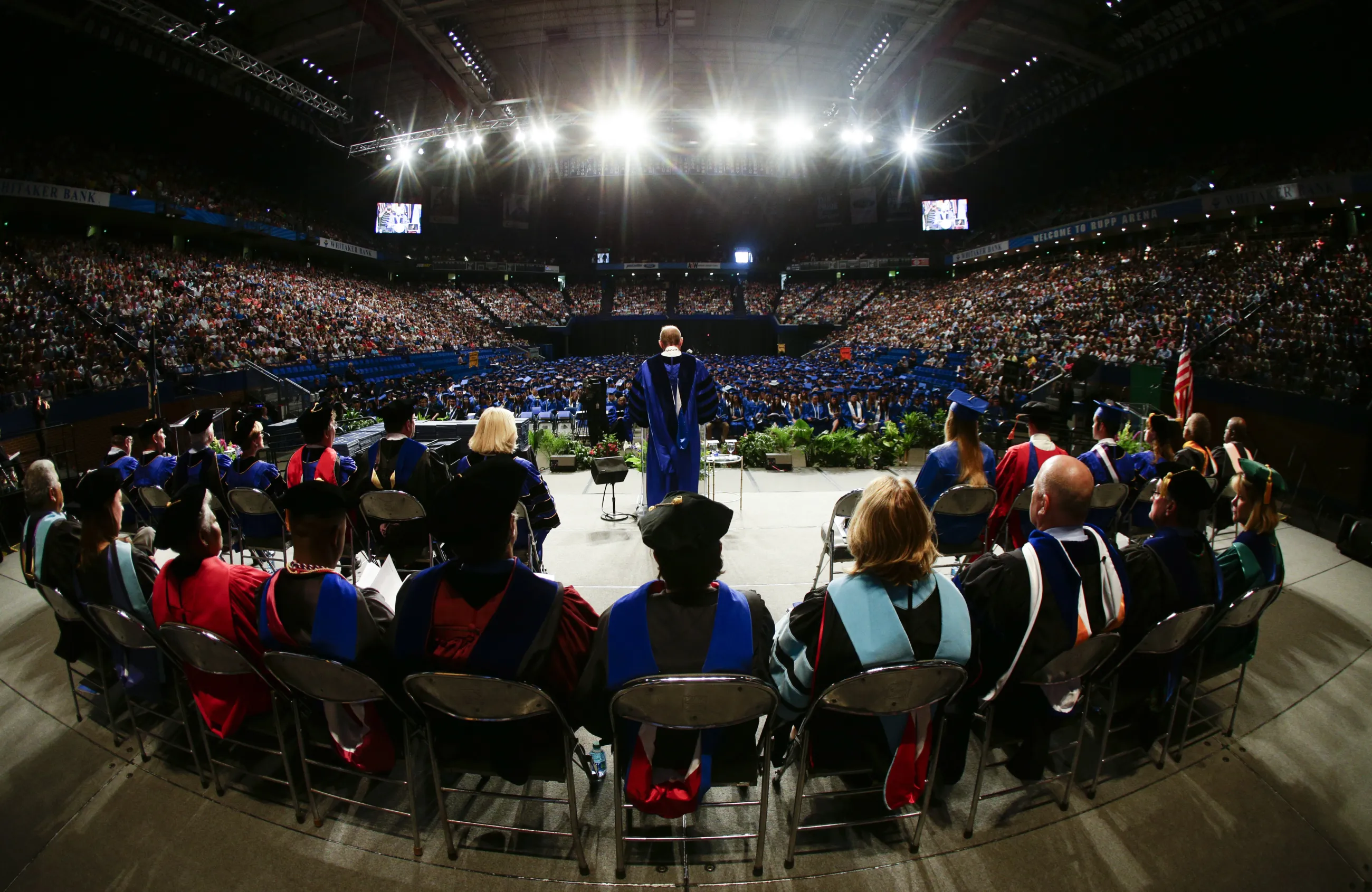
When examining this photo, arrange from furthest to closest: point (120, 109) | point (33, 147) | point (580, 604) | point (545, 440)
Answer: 1. point (120, 109)
2. point (33, 147)
3. point (545, 440)
4. point (580, 604)

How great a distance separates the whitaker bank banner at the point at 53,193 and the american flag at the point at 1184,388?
27272 millimetres

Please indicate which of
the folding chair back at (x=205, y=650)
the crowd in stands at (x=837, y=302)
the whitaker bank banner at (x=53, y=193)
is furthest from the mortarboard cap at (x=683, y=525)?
the crowd in stands at (x=837, y=302)

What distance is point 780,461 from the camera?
966 centimetres

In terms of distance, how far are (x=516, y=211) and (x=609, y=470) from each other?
141 feet

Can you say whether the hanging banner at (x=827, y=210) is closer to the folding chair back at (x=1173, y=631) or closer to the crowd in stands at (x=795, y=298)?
the crowd in stands at (x=795, y=298)

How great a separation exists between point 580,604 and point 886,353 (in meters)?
30.8

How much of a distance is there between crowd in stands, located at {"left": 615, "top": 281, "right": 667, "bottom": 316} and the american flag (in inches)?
1462

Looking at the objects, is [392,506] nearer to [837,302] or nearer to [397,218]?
[837,302]

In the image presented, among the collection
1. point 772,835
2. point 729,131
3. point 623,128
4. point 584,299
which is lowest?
point 772,835

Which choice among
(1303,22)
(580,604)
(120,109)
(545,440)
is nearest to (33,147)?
(120,109)

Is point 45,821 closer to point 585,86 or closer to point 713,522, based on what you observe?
point 713,522

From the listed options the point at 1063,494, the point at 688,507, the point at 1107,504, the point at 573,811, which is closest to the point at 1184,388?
the point at 1107,504

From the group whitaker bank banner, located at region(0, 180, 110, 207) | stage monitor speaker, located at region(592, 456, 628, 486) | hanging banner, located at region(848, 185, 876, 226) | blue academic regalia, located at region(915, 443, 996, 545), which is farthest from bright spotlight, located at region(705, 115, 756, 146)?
blue academic regalia, located at region(915, 443, 996, 545)

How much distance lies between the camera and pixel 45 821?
2521mm
